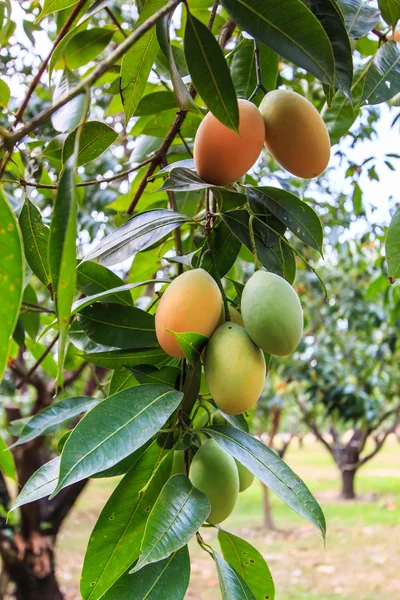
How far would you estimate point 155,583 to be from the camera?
0.47 m

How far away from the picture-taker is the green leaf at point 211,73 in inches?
17.6

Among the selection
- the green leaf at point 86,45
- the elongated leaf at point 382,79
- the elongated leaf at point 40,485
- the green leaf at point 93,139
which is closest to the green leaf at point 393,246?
the elongated leaf at point 382,79

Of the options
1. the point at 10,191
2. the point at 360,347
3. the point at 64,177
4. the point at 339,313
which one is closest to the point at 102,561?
the point at 64,177

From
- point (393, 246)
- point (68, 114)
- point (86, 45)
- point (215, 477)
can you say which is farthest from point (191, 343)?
point (86, 45)

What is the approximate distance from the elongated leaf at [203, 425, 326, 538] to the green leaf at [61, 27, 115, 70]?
2.44 feet

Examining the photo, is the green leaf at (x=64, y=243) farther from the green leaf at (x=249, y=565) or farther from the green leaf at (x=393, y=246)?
the green leaf at (x=393, y=246)

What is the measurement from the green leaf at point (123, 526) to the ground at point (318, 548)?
4061mm

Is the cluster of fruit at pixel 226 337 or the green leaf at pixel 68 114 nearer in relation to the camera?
the cluster of fruit at pixel 226 337

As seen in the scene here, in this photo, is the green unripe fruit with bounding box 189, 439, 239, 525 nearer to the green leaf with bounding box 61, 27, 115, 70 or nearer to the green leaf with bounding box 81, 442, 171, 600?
the green leaf with bounding box 81, 442, 171, 600

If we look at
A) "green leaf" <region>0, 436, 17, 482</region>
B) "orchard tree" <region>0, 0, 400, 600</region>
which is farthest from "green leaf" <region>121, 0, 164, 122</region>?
"green leaf" <region>0, 436, 17, 482</region>

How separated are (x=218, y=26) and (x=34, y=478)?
0.90m

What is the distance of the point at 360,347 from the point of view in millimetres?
4605

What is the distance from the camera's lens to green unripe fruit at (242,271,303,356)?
505mm

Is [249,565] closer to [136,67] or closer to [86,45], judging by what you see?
[136,67]
